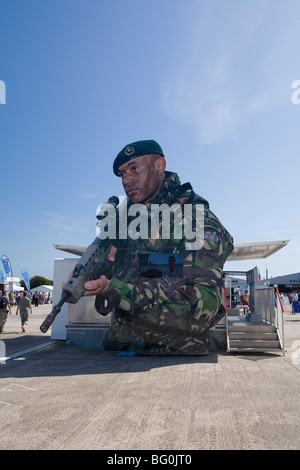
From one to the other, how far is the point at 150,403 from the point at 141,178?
6.11 m

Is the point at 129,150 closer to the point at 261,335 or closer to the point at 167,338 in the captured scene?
the point at 167,338

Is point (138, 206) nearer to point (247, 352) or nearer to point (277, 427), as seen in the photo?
point (247, 352)

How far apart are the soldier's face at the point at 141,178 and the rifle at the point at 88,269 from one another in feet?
2.52

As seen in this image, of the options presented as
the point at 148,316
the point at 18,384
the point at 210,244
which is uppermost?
the point at 210,244

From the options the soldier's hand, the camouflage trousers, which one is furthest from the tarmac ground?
the soldier's hand

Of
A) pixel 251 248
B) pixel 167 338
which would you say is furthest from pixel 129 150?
pixel 251 248

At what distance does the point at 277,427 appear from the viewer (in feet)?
12.7

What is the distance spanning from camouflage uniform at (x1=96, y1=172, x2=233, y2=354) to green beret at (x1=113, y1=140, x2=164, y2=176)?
7.21ft

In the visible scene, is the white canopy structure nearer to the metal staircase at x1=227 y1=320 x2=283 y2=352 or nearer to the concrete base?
the concrete base

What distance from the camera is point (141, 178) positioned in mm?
9633

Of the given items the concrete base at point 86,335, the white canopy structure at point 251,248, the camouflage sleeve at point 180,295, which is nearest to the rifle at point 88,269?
the camouflage sleeve at point 180,295

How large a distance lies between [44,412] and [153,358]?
4352 mm

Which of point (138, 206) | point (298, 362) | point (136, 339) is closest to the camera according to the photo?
point (298, 362)

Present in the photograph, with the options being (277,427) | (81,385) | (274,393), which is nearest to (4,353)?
(81,385)
